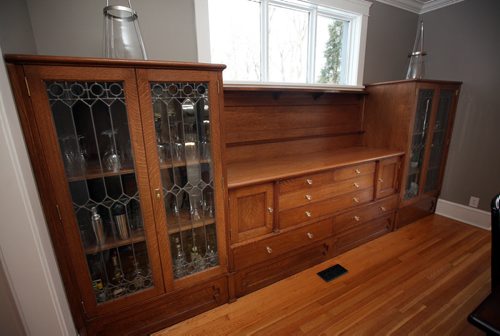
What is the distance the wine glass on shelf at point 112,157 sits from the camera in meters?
1.20

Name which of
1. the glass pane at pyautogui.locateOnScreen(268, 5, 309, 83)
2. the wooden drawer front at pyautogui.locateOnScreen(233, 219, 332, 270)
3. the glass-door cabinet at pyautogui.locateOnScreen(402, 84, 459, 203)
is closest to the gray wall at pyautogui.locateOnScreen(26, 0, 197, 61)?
the glass pane at pyautogui.locateOnScreen(268, 5, 309, 83)

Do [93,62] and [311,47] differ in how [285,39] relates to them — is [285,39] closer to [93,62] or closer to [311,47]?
[311,47]

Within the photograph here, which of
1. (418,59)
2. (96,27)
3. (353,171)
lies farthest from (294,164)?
(418,59)

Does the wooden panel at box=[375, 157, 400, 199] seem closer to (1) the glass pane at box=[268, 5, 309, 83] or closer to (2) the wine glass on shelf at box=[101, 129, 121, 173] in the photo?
(1) the glass pane at box=[268, 5, 309, 83]

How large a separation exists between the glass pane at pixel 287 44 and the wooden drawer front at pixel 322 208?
122 cm

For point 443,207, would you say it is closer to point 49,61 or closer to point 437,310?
point 437,310

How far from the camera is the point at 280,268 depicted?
1.85m

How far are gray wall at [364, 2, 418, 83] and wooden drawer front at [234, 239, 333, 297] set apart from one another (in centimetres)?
196

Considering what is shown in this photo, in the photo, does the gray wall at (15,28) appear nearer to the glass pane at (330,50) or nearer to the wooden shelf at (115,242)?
the wooden shelf at (115,242)

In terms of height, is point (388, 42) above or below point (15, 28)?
above

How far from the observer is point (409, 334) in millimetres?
1396

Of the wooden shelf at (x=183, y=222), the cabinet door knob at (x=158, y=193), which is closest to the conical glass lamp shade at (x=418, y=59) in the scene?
the wooden shelf at (x=183, y=222)

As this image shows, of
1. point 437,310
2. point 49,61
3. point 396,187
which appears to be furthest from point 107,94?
point 396,187

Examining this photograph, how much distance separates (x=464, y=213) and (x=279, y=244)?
251cm
